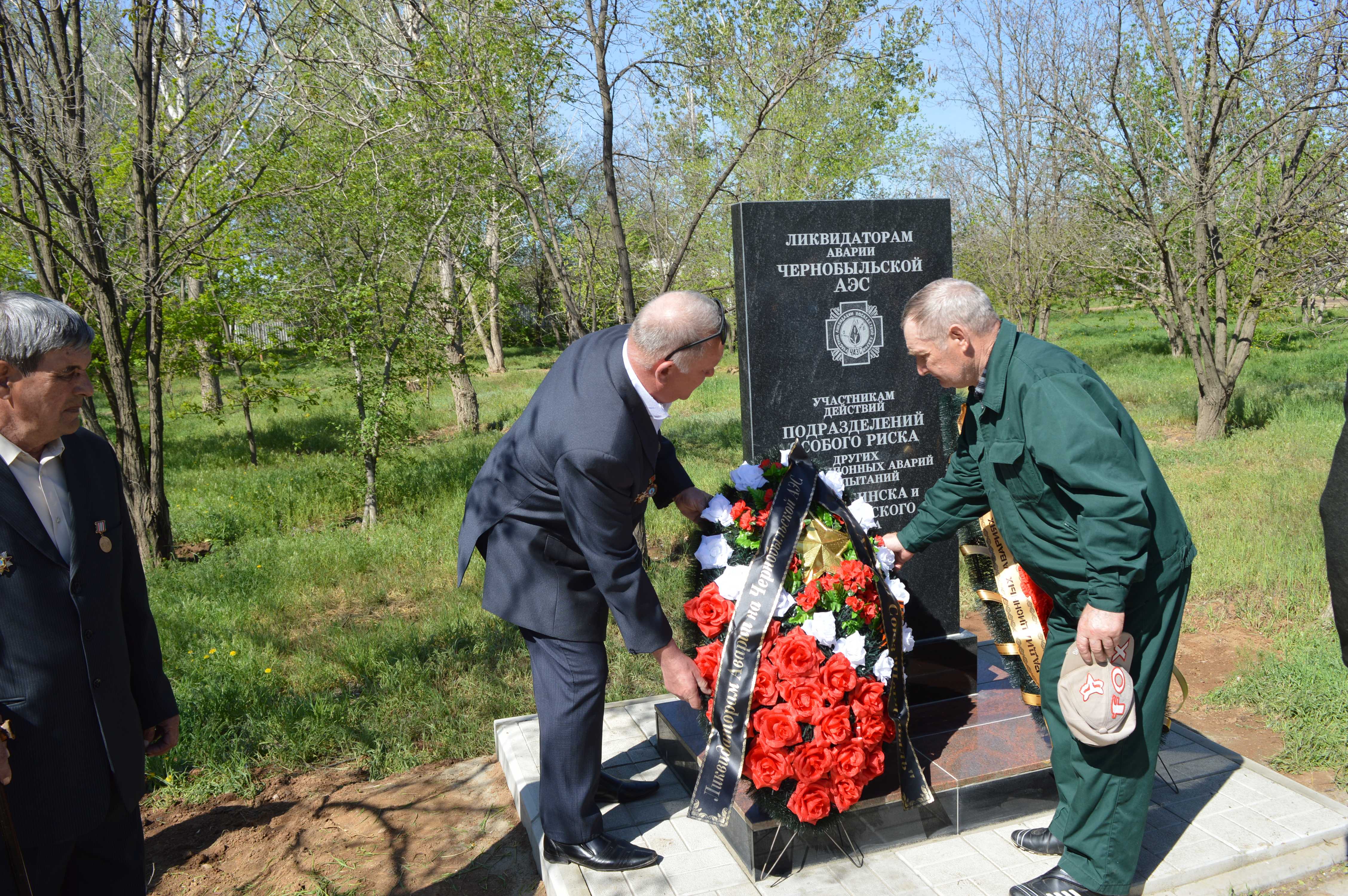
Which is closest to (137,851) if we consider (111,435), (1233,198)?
(111,435)

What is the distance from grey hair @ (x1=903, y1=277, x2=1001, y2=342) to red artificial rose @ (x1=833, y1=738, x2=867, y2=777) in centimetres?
135

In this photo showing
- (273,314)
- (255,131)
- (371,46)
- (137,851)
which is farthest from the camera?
(273,314)

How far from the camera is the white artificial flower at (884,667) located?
3090 mm

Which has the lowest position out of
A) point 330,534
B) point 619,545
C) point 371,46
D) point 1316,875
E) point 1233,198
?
point 1316,875

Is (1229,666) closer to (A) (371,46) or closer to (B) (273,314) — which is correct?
(A) (371,46)

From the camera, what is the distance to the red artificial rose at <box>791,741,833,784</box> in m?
2.78

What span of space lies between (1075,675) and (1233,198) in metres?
11.4

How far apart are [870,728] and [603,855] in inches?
40.8

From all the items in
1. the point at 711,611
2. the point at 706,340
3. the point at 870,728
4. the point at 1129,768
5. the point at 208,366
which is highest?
the point at 208,366

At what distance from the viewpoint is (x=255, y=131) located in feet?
26.0

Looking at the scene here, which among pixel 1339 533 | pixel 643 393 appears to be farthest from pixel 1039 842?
pixel 643 393

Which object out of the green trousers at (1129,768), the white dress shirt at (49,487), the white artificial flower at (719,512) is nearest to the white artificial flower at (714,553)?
the white artificial flower at (719,512)

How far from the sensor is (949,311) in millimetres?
2824

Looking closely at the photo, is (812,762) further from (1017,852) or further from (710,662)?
(1017,852)
